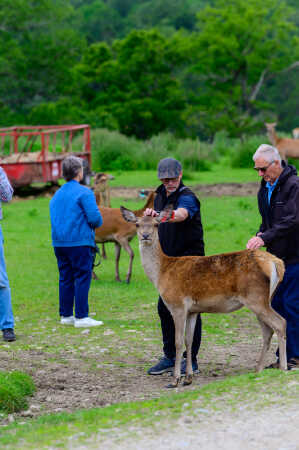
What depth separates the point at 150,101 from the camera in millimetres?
59375

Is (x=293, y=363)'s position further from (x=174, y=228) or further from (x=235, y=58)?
(x=235, y=58)

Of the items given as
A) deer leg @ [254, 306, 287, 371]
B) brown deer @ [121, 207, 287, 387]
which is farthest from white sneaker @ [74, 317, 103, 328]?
deer leg @ [254, 306, 287, 371]

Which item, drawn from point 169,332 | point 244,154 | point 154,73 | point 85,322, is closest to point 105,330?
point 85,322

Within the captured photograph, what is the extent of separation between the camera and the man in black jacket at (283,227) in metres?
7.23

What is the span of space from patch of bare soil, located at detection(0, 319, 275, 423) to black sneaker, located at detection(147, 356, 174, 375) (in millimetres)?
51

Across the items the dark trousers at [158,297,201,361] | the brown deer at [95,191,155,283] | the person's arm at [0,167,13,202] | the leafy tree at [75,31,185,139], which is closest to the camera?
the dark trousers at [158,297,201,361]

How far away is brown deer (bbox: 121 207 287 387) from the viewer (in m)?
6.97

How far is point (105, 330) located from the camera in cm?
961

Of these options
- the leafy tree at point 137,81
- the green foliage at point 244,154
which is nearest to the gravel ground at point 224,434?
the green foliage at point 244,154

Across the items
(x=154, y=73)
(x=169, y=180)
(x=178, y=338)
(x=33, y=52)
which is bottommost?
(x=178, y=338)

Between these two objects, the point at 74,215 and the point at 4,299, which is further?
the point at 74,215

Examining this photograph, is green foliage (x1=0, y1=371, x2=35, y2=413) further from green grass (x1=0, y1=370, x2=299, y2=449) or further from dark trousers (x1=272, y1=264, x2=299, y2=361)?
dark trousers (x1=272, y1=264, x2=299, y2=361)

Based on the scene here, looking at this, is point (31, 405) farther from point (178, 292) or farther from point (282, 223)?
point (282, 223)

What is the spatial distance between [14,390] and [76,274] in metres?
2.91
